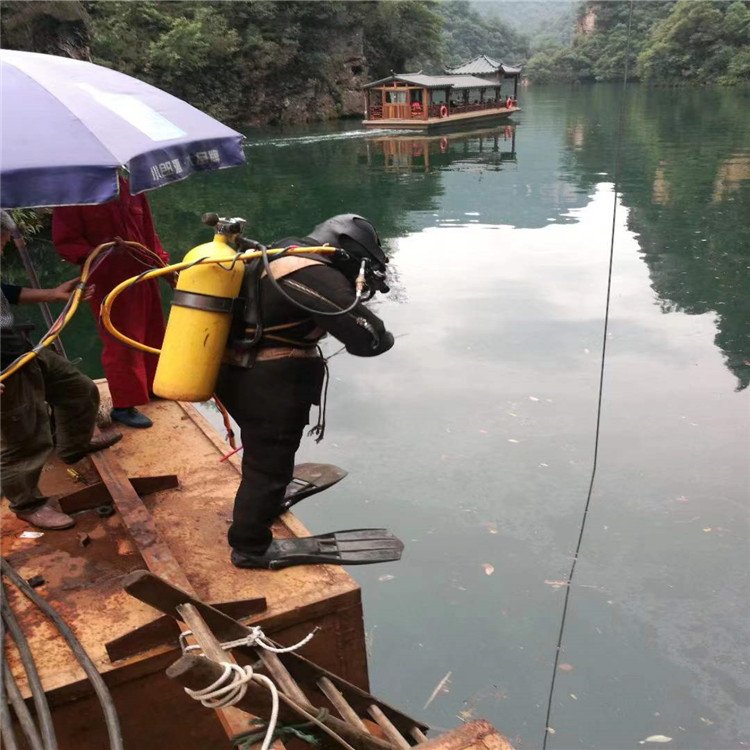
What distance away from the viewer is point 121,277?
12.0 feet

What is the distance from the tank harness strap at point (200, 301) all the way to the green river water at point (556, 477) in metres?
1.90

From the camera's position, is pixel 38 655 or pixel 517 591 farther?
pixel 517 591

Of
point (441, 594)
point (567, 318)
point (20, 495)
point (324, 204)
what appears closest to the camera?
point (20, 495)

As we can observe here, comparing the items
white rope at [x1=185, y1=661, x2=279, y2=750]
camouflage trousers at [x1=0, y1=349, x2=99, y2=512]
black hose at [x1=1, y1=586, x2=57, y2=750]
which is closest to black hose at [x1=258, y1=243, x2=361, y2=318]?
white rope at [x1=185, y1=661, x2=279, y2=750]

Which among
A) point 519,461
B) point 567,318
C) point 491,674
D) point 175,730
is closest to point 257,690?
point 175,730

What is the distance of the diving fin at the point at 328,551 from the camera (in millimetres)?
2559

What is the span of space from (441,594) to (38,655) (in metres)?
2.08

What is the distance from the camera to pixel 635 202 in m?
13.9

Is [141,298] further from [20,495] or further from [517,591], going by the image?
[517,591]

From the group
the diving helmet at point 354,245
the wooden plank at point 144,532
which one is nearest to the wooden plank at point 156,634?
the wooden plank at point 144,532

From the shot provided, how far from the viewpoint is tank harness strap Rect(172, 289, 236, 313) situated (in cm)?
227

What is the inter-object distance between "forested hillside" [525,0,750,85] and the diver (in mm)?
46470

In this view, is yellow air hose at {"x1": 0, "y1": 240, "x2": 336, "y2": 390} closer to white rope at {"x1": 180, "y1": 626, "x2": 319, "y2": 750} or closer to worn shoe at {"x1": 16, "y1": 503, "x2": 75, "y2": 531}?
worn shoe at {"x1": 16, "y1": 503, "x2": 75, "y2": 531}

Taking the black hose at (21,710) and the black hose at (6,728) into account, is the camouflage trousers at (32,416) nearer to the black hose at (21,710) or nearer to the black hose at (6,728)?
the black hose at (21,710)
